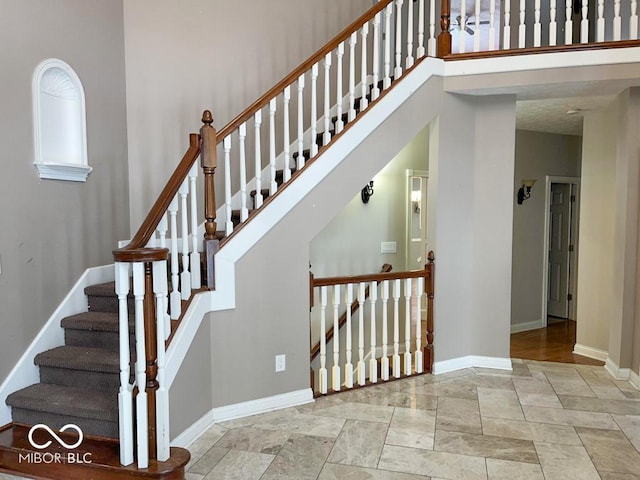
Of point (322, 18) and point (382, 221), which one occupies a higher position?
point (322, 18)

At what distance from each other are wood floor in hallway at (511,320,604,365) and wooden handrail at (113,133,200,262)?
411 centimetres

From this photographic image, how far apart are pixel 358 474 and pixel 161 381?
1134 millimetres

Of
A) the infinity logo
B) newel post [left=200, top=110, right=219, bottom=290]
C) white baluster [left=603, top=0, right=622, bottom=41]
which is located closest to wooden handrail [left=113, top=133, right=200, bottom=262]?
newel post [left=200, top=110, right=219, bottom=290]

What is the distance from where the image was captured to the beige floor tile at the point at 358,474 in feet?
7.98

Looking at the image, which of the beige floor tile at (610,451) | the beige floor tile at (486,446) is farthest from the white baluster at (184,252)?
the beige floor tile at (610,451)

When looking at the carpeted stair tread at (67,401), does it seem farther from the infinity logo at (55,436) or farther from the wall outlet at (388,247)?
the wall outlet at (388,247)

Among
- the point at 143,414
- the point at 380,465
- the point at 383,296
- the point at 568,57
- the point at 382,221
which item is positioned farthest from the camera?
the point at 382,221

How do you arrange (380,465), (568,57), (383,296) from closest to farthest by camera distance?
(380,465), (568,57), (383,296)

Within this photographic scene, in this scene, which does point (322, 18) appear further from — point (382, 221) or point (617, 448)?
point (617, 448)

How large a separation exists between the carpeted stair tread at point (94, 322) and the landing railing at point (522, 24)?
3200mm

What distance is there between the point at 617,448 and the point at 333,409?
1.73 metres

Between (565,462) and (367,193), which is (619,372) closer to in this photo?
(565,462)

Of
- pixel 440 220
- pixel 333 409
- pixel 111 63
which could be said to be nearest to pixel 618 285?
pixel 440 220

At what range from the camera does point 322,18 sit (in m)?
4.77
